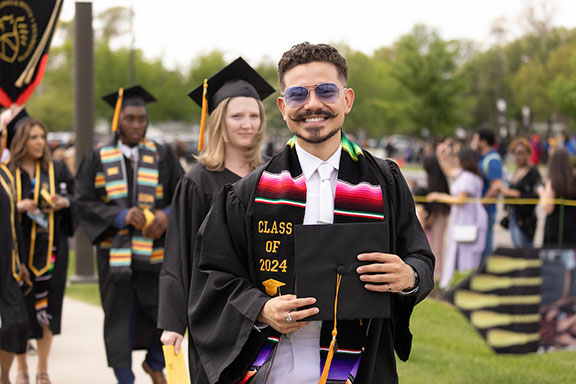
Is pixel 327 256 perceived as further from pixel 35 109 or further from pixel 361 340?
pixel 35 109

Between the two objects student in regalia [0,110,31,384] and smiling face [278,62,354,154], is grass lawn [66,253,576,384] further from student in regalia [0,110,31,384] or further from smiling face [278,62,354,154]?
smiling face [278,62,354,154]

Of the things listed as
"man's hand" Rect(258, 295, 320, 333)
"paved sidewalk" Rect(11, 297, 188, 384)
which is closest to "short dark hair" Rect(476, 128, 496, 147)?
"paved sidewalk" Rect(11, 297, 188, 384)

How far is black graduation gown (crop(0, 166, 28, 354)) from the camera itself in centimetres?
569

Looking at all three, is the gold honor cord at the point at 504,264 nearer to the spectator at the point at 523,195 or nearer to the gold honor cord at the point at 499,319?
the gold honor cord at the point at 499,319

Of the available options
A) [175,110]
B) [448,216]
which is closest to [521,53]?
[175,110]

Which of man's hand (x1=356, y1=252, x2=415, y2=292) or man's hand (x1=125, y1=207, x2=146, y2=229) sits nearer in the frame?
man's hand (x1=356, y1=252, x2=415, y2=292)

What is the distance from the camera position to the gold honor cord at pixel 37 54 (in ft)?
22.7

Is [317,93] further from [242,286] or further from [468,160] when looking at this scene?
[468,160]

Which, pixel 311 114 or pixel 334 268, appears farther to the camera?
pixel 311 114

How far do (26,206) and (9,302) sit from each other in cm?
105

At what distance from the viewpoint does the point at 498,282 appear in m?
6.97

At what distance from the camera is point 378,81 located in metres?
58.2

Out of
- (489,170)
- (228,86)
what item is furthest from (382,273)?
(489,170)

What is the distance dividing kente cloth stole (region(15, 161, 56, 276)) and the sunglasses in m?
4.36
